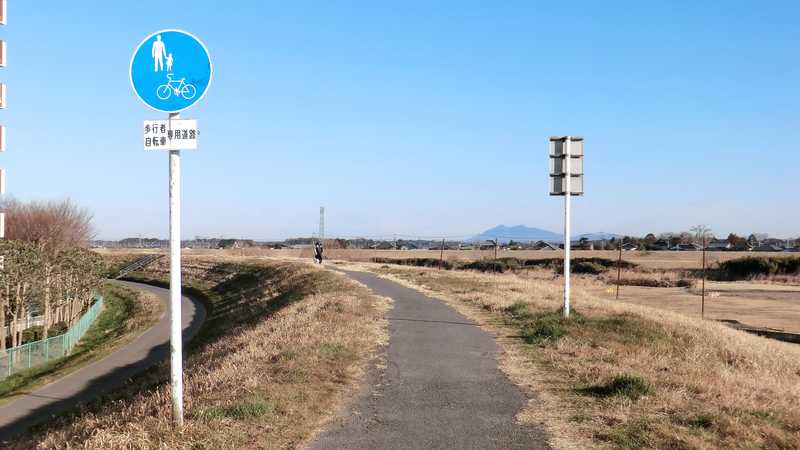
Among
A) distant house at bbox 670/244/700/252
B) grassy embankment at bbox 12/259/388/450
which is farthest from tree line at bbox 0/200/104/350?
distant house at bbox 670/244/700/252

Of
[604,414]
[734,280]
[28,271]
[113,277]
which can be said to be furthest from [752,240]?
[604,414]

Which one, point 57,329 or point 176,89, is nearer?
point 176,89

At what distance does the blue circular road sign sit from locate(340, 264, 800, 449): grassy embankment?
15.6ft

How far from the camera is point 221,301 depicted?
41.5 meters

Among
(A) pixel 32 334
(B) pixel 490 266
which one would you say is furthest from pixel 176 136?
(B) pixel 490 266

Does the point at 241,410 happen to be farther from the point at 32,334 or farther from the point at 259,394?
the point at 32,334

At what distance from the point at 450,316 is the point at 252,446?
10.9m

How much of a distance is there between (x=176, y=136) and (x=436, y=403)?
14.2ft

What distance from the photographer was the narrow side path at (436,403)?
21.0ft

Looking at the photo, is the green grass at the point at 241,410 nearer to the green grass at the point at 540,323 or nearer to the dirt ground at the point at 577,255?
the green grass at the point at 540,323

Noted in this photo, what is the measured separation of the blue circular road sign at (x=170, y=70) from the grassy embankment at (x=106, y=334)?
720 inches

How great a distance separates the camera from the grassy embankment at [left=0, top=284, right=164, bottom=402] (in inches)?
947

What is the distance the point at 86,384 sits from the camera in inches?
802

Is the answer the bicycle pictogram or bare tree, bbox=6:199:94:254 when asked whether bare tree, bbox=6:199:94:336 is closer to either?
bare tree, bbox=6:199:94:254
